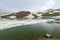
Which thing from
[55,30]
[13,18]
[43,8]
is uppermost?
[43,8]

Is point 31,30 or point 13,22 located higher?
point 13,22

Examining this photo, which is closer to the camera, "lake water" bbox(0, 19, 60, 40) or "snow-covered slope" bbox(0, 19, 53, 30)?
"lake water" bbox(0, 19, 60, 40)

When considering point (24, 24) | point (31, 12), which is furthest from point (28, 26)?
point (31, 12)

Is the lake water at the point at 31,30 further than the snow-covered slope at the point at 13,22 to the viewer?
No

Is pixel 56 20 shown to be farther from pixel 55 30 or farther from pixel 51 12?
pixel 55 30

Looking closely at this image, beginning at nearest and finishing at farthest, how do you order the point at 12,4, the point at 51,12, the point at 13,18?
the point at 12,4 → the point at 13,18 → the point at 51,12

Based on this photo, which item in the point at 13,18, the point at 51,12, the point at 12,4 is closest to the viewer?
the point at 12,4

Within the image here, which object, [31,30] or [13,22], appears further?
[13,22]

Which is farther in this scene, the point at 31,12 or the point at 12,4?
the point at 31,12

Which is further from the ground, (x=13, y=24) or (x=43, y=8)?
(x=43, y=8)

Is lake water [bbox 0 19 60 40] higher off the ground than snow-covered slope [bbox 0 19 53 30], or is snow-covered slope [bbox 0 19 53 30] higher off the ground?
snow-covered slope [bbox 0 19 53 30]

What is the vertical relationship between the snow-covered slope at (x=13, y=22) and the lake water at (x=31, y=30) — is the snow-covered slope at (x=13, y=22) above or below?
above
